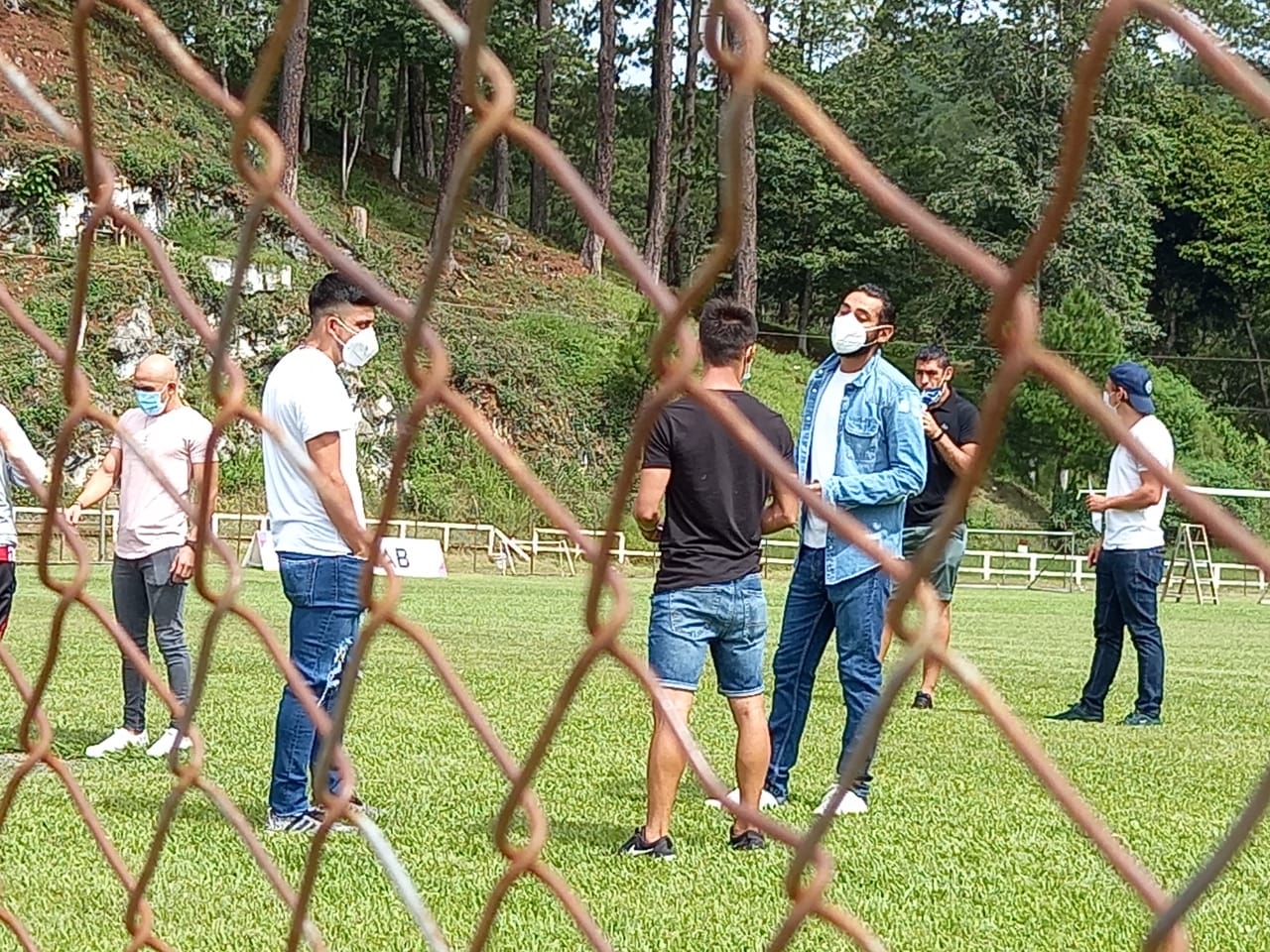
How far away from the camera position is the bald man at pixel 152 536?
20.0ft

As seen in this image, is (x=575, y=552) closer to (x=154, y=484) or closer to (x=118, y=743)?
(x=118, y=743)

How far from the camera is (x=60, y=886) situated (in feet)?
14.7

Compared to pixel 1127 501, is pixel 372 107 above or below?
above

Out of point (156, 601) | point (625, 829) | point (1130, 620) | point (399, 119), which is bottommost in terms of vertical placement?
point (625, 829)

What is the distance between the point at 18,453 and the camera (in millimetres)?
3148

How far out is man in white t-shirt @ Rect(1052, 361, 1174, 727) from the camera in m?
7.92

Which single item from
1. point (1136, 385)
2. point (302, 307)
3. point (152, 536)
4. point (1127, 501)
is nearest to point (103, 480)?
point (152, 536)

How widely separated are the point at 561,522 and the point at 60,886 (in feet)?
12.0

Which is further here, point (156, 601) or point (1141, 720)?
point (1141, 720)

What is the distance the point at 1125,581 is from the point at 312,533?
449 cm

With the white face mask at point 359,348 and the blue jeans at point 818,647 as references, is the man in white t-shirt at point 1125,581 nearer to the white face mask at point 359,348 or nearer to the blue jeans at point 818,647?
the blue jeans at point 818,647

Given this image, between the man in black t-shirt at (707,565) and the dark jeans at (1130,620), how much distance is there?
3.69m

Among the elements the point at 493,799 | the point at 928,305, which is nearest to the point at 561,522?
the point at 493,799

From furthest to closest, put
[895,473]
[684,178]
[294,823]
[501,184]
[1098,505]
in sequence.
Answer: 1. [684,178]
2. [501,184]
3. [1098,505]
4. [895,473]
5. [294,823]
